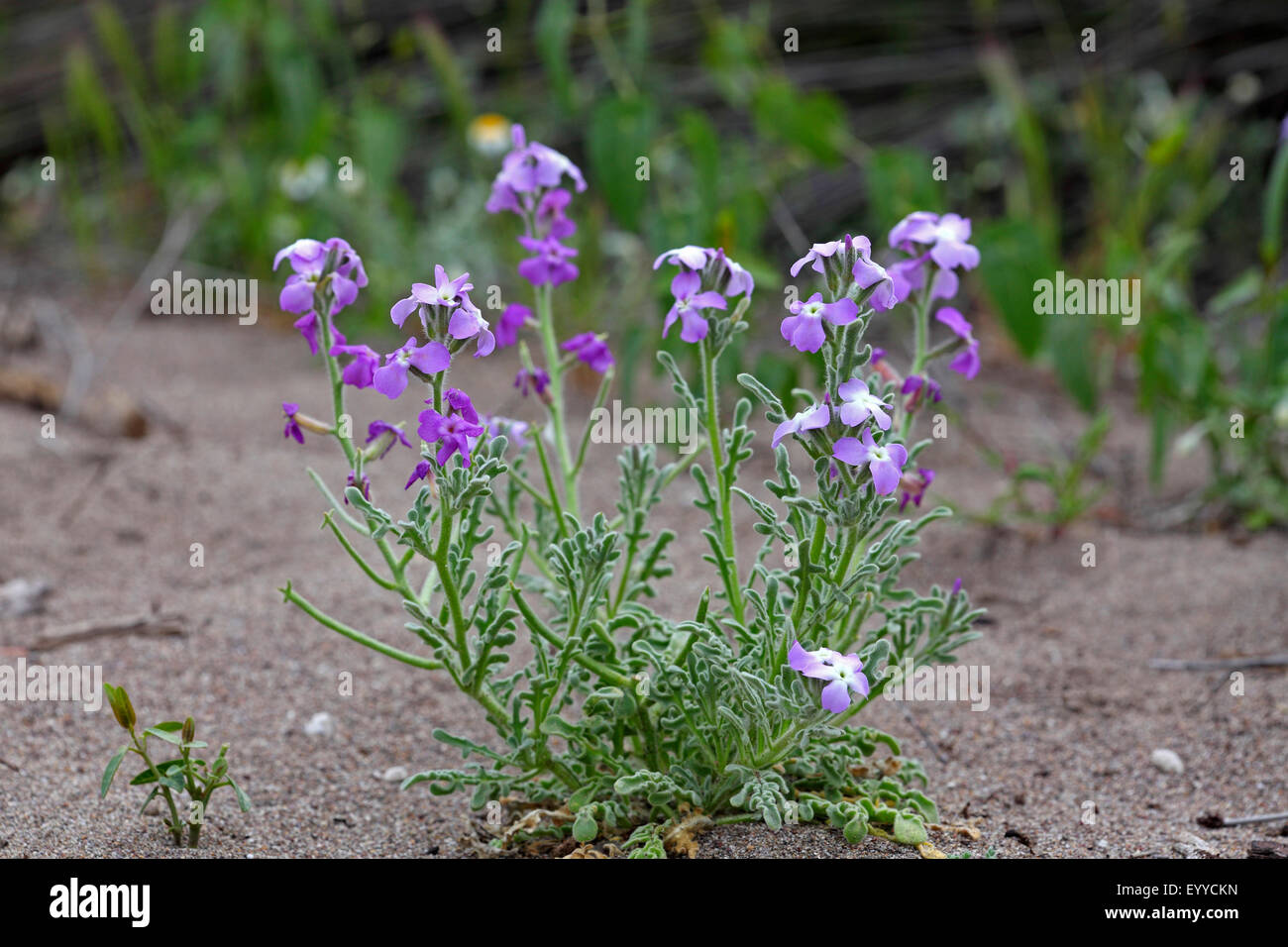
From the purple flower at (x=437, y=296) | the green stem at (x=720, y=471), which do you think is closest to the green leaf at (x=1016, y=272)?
the green stem at (x=720, y=471)

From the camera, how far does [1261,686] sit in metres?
2.08

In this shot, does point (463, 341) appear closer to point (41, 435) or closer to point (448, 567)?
point (448, 567)

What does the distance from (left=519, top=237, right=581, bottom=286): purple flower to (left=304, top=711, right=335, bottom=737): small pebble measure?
2.52 feet

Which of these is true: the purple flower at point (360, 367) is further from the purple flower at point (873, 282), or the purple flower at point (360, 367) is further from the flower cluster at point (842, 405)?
the purple flower at point (873, 282)

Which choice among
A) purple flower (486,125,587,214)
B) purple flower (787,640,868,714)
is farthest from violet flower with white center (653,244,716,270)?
purple flower (787,640,868,714)

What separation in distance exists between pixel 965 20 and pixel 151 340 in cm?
336

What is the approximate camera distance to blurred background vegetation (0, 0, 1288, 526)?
12.3 ft

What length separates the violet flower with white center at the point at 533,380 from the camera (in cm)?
171

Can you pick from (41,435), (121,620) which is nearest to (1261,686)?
(121,620)

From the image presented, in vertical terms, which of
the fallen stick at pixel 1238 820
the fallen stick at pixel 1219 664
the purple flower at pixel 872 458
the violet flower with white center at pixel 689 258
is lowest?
the fallen stick at pixel 1238 820

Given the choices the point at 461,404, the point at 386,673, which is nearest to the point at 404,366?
the point at 461,404

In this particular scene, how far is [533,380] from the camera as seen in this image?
1.72m

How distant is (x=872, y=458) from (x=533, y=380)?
60cm

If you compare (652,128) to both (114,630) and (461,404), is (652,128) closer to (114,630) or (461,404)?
(114,630)
